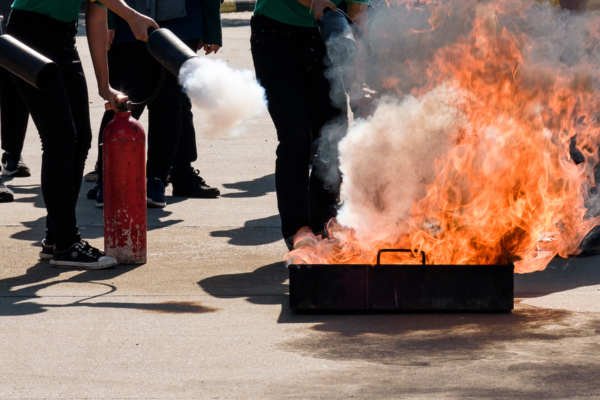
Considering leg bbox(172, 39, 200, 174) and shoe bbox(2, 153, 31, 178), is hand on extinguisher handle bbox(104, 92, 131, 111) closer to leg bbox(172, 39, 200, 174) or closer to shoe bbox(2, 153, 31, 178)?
leg bbox(172, 39, 200, 174)

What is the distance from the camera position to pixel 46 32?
5.05 meters

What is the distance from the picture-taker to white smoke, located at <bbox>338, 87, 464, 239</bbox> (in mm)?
4867

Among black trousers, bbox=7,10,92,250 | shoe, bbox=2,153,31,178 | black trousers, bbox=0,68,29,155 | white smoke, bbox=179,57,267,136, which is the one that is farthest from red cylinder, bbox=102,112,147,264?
shoe, bbox=2,153,31,178

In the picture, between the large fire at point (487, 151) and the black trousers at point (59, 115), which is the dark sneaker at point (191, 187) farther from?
the large fire at point (487, 151)

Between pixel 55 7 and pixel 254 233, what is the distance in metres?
2.03

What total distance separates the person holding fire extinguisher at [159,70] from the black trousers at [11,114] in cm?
109

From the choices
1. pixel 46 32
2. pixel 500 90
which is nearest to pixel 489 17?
pixel 500 90

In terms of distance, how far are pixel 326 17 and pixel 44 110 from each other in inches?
64.5

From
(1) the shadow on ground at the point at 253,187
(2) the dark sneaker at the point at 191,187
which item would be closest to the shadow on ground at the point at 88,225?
(2) the dark sneaker at the point at 191,187

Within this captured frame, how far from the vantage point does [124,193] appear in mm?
5328

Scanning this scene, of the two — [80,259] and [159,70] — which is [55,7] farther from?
[159,70]

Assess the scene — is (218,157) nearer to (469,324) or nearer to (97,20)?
(97,20)

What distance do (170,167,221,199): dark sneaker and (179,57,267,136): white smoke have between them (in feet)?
7.45

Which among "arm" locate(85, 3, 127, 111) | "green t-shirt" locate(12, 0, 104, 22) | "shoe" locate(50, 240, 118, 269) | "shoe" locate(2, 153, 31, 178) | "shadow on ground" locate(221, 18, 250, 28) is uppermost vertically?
"shadow on ground" locate(221, 18, 250, 28)
